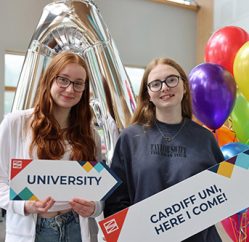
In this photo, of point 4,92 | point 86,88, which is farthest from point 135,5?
point 86,88

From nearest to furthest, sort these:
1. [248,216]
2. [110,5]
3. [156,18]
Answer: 1. [248,216]
2. [110,5]
3. [156,18]

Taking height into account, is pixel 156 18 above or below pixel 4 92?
above

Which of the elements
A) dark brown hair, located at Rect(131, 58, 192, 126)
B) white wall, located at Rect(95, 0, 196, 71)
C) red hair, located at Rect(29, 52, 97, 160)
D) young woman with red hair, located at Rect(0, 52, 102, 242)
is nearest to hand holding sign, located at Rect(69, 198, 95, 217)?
young woman with red hair, located at Rect(0, 52, 102, 242)

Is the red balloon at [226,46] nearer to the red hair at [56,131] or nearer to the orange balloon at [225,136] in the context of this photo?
the orange balloon at [225,136]

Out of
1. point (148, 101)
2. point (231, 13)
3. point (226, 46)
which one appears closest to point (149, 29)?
point (231, 13)

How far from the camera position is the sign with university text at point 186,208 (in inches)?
36.9

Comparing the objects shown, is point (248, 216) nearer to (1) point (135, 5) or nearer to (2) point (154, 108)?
(2) point (154, 108)

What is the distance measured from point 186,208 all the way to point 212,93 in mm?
839

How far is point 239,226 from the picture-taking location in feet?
5.29

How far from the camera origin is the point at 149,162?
39.0 inches

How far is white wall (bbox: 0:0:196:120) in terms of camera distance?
166 inches

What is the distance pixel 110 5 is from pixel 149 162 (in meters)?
4.23

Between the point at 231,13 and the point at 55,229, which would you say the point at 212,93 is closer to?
the point at 55,229

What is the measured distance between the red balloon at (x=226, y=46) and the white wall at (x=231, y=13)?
2667mm
